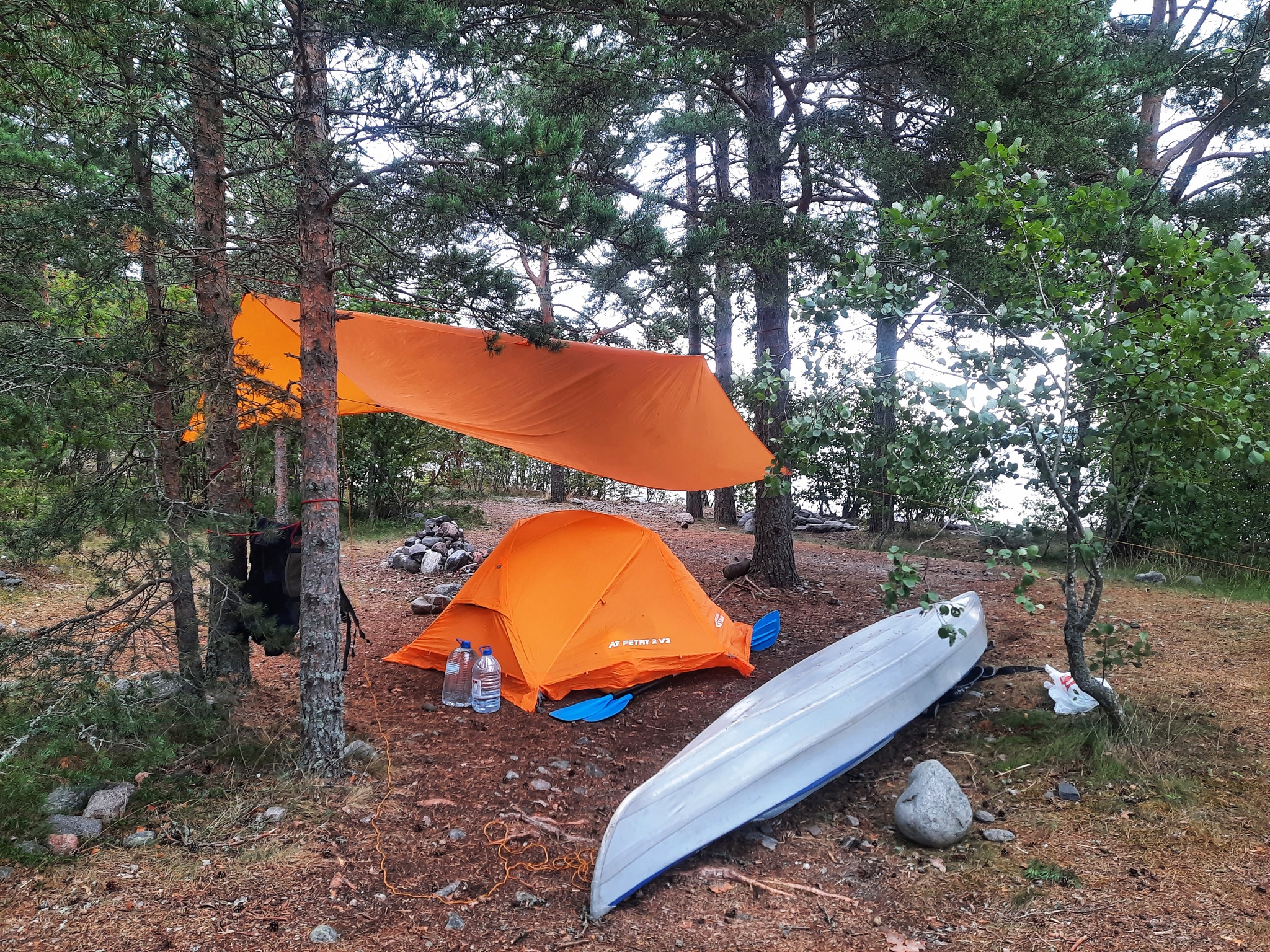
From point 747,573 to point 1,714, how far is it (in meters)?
5.59

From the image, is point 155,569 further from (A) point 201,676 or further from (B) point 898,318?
(B) point 898,318

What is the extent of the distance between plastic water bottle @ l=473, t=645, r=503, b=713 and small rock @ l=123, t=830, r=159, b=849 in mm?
1802

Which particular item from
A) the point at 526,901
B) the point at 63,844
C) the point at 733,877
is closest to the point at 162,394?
the point at 63,844

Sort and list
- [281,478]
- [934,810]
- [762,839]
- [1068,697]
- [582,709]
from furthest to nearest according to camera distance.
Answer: [281,478] → [582,709] → [1068,697] → [762,839] → [934,810]

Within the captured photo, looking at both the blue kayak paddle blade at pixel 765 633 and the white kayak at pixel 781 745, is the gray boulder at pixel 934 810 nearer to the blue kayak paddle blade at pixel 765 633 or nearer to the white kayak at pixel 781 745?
the white kayak at pixel 781 745

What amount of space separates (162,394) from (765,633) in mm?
4302

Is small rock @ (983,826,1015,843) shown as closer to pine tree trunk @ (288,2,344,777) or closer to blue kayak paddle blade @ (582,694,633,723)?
blue kayak paddle blade @ (582,694,633,723)

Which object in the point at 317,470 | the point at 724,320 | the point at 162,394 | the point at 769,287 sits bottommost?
the point at 317,470

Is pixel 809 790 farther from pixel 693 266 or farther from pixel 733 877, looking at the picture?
pixel 693 266

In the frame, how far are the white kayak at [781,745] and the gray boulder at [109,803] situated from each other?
188cm

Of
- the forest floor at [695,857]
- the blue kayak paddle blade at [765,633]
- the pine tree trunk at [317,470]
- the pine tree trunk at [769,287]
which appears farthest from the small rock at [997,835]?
the pine tree trunk at [769,287]

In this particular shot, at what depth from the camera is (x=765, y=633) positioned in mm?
5609

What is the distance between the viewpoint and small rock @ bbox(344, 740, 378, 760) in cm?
344

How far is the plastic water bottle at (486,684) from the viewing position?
4266 mm
